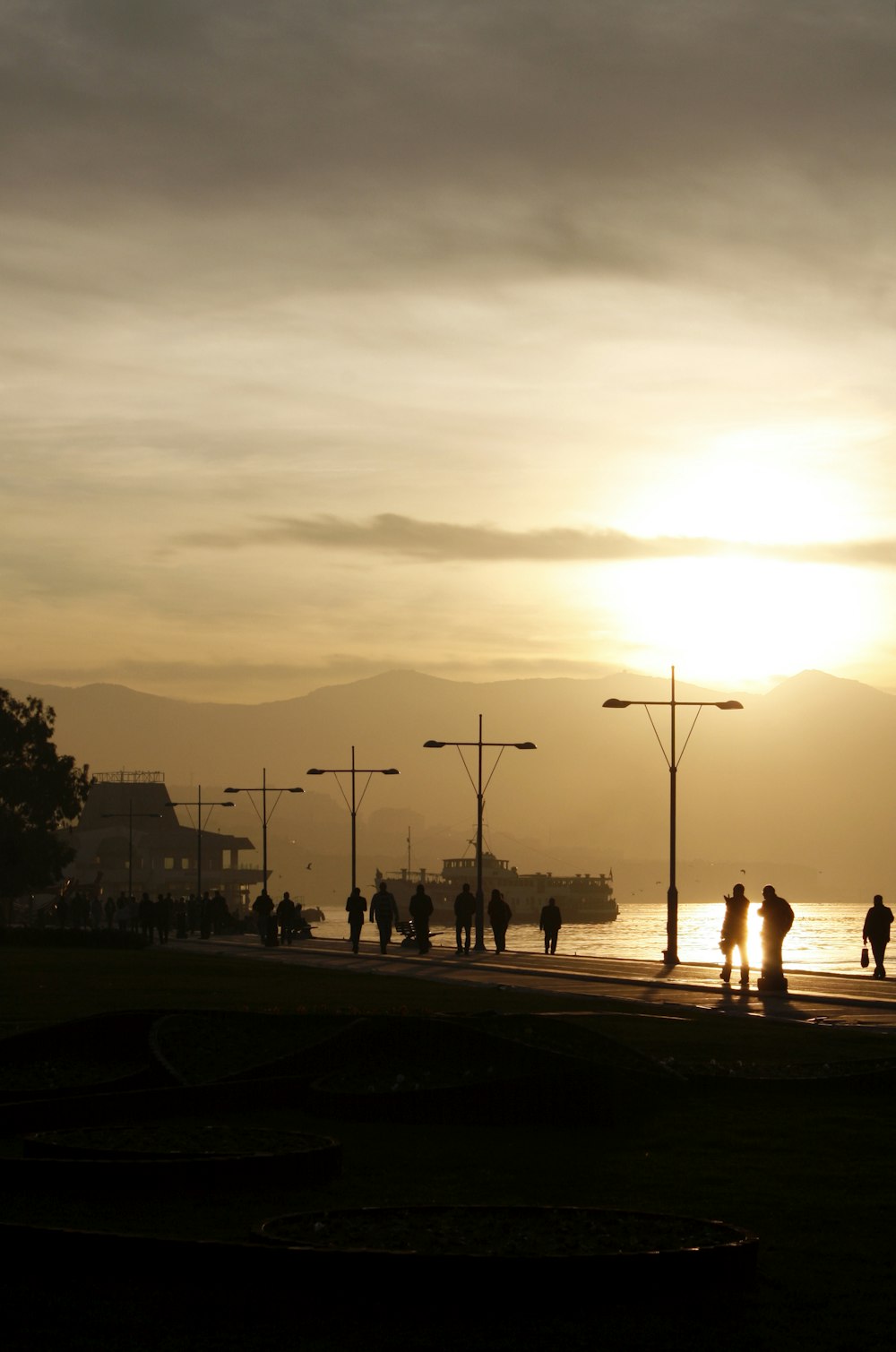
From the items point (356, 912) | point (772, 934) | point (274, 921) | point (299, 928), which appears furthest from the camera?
point (299, 928)

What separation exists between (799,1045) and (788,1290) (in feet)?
32.6

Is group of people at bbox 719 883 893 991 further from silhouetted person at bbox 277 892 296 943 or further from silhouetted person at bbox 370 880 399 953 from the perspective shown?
silhouetted person at bbox 277 892 296 943

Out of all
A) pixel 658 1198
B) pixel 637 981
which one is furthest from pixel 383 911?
pixel 658 1198

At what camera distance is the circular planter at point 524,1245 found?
20.6 ft

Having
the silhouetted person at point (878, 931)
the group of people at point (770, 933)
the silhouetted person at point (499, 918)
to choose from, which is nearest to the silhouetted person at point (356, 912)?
the silhouetted person at point (499, 918)

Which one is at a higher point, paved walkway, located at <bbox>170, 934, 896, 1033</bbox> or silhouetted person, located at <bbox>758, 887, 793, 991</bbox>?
silhouetted person, located at <bbox>758, 887, 793, 991</bbox>

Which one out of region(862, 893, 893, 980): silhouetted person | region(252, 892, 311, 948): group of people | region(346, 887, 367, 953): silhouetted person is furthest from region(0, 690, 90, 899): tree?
region(862, 893, 893, 980): silhouetted person

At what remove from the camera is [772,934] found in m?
27.0

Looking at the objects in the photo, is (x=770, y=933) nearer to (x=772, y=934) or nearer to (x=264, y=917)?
(x=772, y=934)

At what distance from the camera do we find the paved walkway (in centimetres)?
2283

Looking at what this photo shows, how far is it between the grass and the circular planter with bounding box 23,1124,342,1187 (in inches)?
5.3

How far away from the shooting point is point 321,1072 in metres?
12.5

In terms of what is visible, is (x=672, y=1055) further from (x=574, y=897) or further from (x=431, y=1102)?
(x=574, y=897)

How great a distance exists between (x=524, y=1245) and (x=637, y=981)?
23.0 meters
